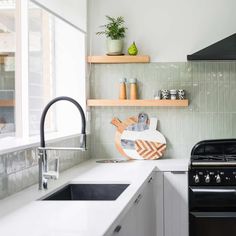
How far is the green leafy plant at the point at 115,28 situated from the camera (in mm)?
3998

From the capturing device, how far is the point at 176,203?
3.52 metres

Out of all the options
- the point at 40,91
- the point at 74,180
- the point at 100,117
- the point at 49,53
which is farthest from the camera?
the point at 100,117

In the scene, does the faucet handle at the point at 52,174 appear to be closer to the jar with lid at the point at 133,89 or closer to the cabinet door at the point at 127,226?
the cabinet door at the point at 127,226

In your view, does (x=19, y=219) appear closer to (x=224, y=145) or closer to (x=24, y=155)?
(x=24, y=155)

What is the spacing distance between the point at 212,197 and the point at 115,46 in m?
1.55

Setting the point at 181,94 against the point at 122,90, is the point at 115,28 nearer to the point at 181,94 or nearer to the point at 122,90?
the point at 122,90

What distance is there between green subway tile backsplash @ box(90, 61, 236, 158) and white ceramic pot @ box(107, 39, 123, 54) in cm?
18

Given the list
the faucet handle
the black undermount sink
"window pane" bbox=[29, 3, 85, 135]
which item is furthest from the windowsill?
"window pane" bbox=[29, 3, 85, 135]

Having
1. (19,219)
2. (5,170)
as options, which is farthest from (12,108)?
(19,219)

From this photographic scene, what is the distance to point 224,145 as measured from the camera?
3.97 metres

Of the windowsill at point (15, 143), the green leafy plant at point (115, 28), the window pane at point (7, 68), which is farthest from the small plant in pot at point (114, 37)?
the window pane at point (7, 68)

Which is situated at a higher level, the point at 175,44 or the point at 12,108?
the point at 175,44

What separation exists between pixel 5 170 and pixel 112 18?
2.22 meters

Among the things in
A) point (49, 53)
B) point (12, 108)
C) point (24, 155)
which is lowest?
point (24, 155)
